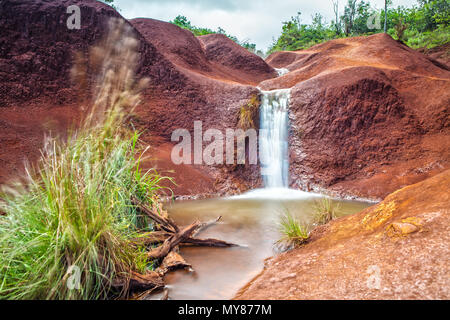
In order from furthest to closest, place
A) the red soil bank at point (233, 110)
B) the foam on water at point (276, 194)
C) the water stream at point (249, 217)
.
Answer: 1. the red soil bank at point (233, 110)
2. the foam on water at point (276, 194)
3. the water stream at point (249, 217)

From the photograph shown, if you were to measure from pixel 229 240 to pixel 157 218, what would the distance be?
131 centimetres

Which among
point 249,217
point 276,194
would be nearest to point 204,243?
point 249,217

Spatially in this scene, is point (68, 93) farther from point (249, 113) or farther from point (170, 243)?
point (170, 243)

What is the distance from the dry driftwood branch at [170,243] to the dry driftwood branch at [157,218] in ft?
0.43

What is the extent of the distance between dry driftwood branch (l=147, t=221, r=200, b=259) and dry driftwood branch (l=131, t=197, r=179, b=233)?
13cm

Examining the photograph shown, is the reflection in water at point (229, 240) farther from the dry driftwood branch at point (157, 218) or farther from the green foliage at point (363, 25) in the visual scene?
the green foliage at point (363, 25)

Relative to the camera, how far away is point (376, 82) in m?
9.76

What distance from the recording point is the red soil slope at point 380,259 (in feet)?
5.89

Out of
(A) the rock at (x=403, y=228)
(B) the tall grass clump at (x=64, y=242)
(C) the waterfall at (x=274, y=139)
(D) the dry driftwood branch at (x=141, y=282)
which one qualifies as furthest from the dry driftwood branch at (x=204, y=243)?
(C) the waterfall at (x=274, y=139)

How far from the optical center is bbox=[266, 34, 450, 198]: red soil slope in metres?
8.59

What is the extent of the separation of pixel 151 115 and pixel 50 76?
3.67 meters

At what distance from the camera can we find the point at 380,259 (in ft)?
6.97

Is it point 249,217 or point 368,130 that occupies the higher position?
point 368,130
